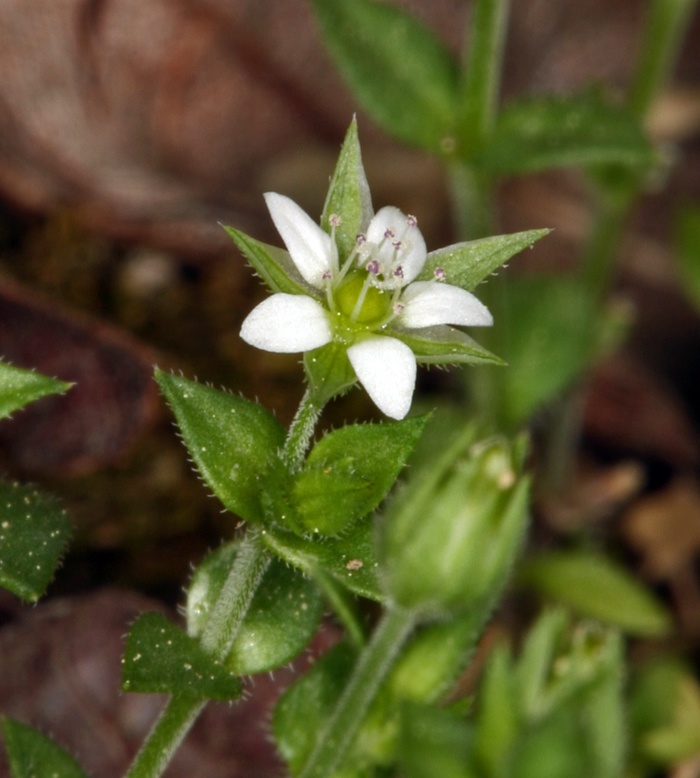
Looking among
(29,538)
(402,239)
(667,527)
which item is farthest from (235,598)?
(667,527)

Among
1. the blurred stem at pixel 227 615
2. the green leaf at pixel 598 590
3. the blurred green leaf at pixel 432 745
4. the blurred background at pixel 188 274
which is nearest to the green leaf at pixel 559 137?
the blurred background at pixel 188 274

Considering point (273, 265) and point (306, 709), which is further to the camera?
point (306, 709)

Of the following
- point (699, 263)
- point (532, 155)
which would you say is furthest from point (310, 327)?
point (699, 263)

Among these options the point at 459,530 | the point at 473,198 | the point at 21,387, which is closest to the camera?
the point at 459,530

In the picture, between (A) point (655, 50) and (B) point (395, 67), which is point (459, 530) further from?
(A) point (655, 50)

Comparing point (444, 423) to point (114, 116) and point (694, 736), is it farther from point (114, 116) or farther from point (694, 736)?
point (114, 116)

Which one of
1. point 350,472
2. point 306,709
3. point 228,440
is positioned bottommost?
point 306,709
